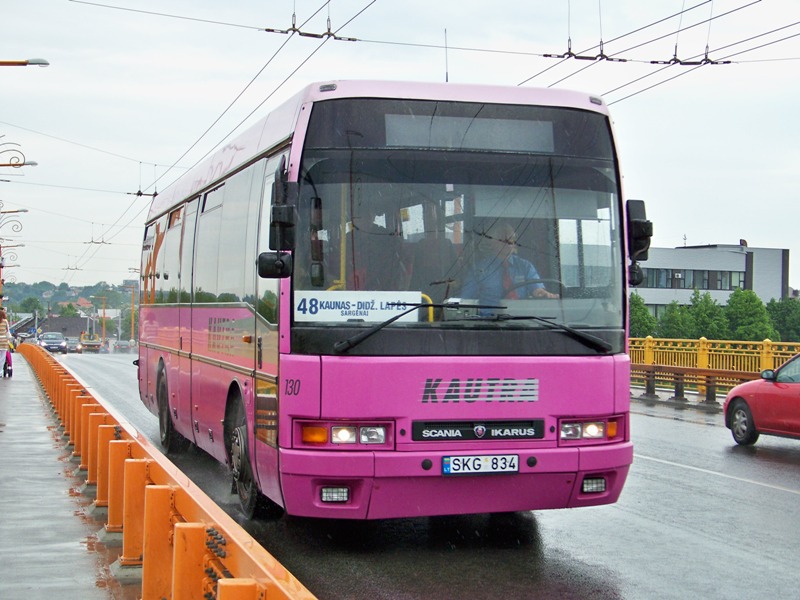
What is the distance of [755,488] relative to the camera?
11719mm

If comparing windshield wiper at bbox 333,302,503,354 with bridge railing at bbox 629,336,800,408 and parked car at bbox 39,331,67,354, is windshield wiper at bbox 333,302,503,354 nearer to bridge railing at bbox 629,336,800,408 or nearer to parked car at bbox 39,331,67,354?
bridge railing at bbox 629,336,800,408

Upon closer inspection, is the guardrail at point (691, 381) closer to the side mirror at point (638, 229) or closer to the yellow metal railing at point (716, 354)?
the yellow metal railing at point (716, 354)

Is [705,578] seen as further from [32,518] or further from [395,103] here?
[32,518]

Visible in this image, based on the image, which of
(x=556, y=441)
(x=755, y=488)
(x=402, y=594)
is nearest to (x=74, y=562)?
(x=402, y=594)

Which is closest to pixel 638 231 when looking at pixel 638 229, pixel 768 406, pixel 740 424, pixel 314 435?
pixel 638 229

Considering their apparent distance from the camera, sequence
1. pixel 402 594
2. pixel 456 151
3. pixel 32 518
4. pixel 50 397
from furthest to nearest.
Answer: pixel 50 397
pixel 32 518
pixel 456 151
pixel 402 594

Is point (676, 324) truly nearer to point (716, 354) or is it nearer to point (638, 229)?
point (716, 354)

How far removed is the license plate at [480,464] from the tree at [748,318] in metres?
91.7

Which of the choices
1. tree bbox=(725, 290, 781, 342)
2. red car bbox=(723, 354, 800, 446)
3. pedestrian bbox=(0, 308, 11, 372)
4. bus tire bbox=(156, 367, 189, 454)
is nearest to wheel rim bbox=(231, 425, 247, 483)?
bus tire bbox=(156, 367, 189, 454)

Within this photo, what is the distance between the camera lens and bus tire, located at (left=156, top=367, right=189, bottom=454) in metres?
13.9

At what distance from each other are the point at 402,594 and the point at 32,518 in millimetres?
3904

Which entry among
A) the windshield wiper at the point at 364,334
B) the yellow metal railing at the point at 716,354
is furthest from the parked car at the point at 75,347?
the windshield wiper at the point at 364,334

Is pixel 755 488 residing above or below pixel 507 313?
below

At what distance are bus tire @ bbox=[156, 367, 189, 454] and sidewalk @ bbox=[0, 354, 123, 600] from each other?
3.97ft
